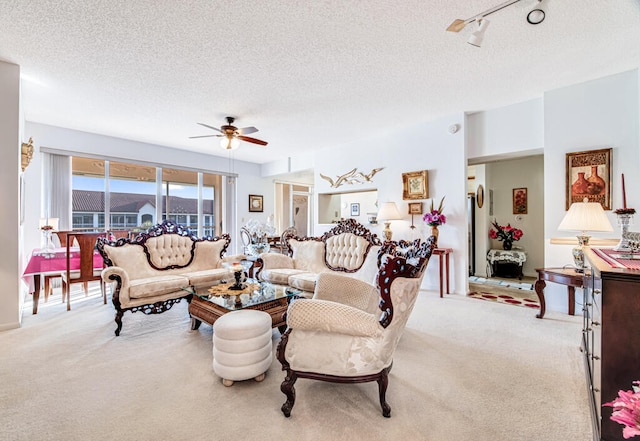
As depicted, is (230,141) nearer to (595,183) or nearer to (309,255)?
(309,255)

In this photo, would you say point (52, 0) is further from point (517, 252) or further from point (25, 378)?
point (517, 252)

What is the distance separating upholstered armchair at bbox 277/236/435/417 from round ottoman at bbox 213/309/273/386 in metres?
0.36

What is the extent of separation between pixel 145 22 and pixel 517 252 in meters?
6.52

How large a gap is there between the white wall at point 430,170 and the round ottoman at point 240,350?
3.48 metres

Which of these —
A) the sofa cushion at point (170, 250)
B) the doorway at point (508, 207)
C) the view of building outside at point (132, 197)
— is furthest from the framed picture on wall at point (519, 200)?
the view of building outside at point (132, 197)

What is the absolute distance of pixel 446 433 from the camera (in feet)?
5.01

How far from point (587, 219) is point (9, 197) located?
5.94 metres

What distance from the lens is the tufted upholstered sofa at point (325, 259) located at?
12.2 ft

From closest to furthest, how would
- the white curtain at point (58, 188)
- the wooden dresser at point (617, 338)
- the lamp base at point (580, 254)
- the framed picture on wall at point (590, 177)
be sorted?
the wooden dresser at point (617, 338) → the lamp base at point (580, 254) → the framed picture on wall at point (590, 177) → the white curtain at point (58, 188)

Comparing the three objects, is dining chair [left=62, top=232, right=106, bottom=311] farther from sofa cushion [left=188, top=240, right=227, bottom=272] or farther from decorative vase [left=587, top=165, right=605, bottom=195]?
decorative vase [left=587, top=165, right=605, bottom=195]

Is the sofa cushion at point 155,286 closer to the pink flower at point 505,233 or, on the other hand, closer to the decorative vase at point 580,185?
the decorative vase at point 580,185

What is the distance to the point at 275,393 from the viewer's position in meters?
1.88

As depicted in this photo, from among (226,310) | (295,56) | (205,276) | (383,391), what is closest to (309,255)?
(205,276)

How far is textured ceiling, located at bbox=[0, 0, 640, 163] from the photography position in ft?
7.36
